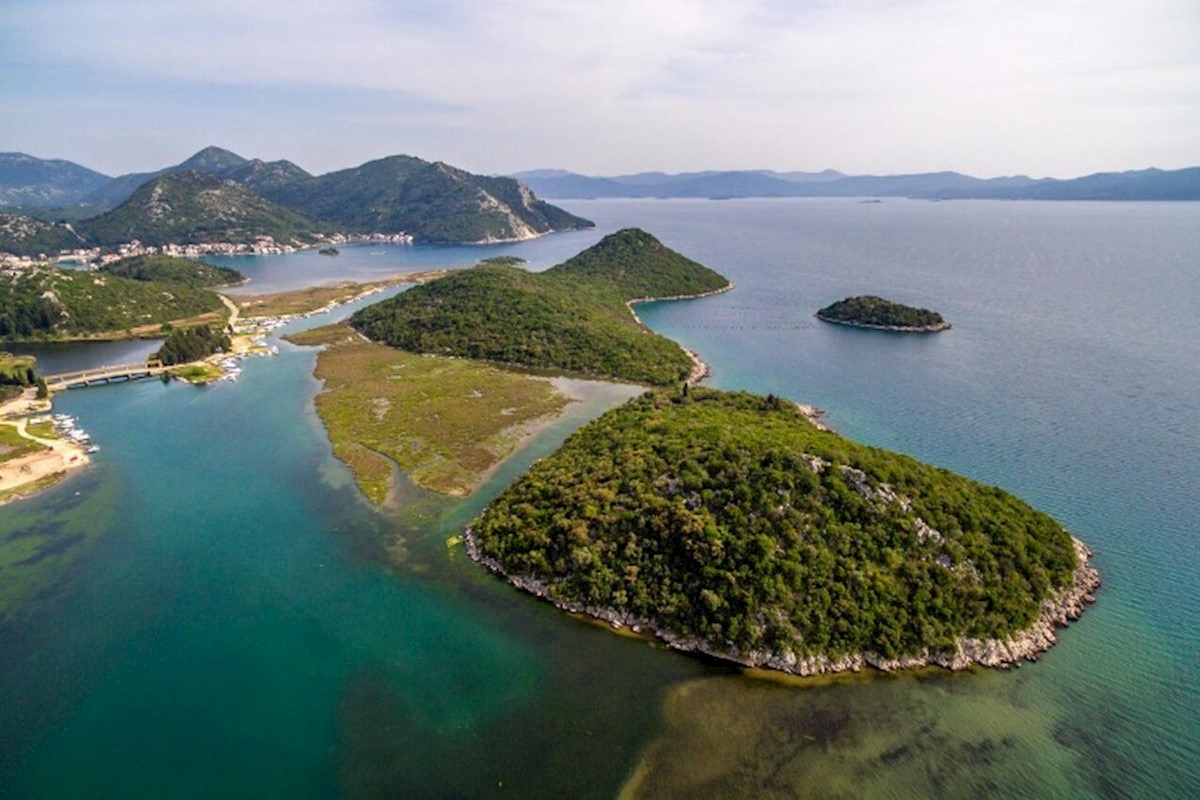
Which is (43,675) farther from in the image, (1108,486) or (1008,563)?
(1108,486)

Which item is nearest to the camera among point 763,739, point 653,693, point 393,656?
point 763,739

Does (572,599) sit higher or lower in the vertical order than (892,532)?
lower

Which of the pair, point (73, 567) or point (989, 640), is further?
point (73, 567)

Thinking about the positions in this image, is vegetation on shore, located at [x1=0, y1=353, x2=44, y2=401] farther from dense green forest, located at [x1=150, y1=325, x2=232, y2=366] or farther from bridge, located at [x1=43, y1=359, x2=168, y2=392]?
dense green forest, located at [x1=150, y1=325, x2=232, y2=366]

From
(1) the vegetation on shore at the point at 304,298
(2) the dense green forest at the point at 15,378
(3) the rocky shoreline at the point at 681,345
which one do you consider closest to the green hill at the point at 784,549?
(3) the rocky shoreline at the point at 681,345

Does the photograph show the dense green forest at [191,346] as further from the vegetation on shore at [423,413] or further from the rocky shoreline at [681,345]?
the rocky shoreline at [681,345]

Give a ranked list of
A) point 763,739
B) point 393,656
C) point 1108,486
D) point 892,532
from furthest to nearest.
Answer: point 1108,486, point 892,532, point 393,656, point 763,739

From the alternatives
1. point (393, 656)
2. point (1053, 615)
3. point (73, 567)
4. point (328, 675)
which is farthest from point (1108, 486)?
point (73, 567)

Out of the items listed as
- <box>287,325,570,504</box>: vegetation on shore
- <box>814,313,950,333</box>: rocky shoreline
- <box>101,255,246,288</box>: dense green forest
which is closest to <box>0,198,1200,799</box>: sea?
<box>287,325,570,504</box>: vegetation on shore

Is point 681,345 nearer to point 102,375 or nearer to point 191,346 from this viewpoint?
point 191,346
